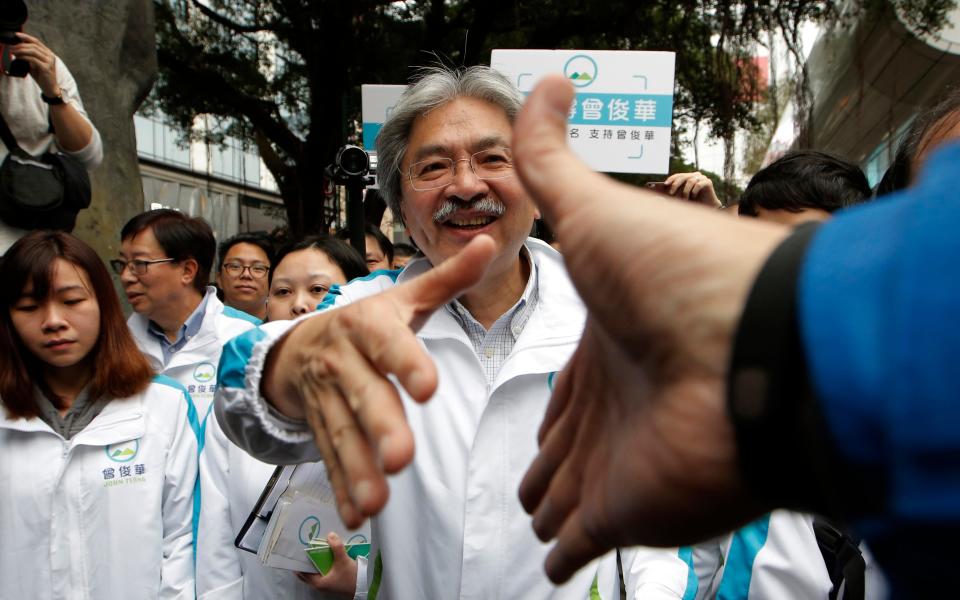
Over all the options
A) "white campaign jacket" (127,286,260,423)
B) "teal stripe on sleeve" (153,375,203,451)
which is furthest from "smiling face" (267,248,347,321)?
"teal stripe on sleeve" (153,375,203,451)

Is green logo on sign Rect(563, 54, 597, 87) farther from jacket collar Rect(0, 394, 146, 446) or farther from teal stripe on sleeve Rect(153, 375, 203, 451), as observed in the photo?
jacket collar Rect(0, 394, 146, 446)

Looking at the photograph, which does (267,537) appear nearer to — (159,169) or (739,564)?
(739,564)

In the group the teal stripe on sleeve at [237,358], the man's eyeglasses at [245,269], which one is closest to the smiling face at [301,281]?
the man's eyeglasses at [245,269]

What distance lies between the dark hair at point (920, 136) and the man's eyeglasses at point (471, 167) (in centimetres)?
92

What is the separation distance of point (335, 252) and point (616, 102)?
229 centimetres

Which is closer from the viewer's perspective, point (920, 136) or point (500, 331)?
point (920, 136)

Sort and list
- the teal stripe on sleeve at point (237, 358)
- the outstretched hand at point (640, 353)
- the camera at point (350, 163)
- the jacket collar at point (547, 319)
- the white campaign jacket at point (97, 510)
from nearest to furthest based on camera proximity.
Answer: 1. the outstretched hand at point (640, 353)
2. the teal stripe on sleeve at point (237, 358)
3. the jacket collar at point (547, 319)
4. the white campaign jacket at point (97, 510)
5. the camera at point (350, 163)

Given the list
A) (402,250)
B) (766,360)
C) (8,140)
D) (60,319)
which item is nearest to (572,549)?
(766,360)

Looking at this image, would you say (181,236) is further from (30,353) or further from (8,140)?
→ (30,353)

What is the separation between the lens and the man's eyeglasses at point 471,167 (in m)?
1.93

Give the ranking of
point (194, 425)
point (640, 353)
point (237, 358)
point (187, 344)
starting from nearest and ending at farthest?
point (640, 353), point (237, 358), point (194, 425), point (187, 344)

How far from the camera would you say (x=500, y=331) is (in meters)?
1.95

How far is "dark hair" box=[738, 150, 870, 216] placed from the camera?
7.43ft

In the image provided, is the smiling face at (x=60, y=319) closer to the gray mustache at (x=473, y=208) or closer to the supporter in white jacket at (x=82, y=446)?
the supporter in white jacket at (x=82, y=446)
